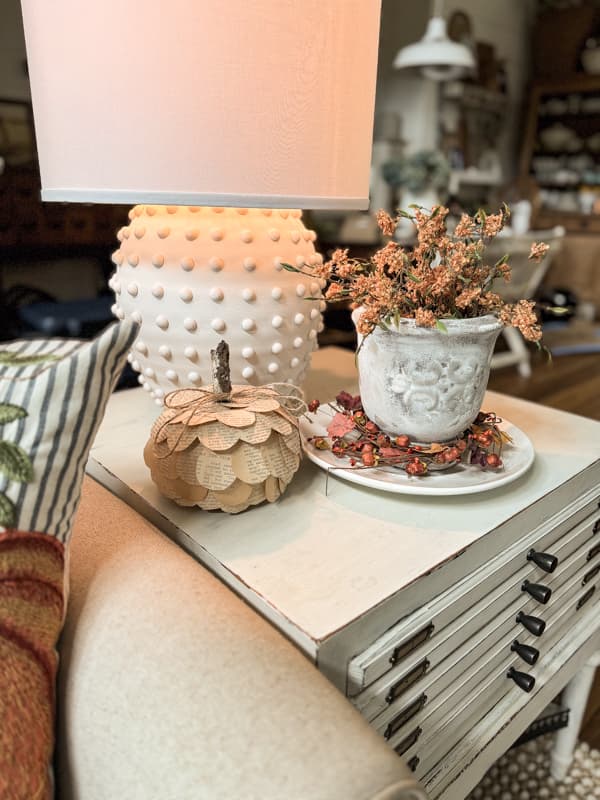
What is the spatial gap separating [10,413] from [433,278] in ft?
1.25

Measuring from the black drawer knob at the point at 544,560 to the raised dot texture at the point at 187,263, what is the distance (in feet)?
1.57

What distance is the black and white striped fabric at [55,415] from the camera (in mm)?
372

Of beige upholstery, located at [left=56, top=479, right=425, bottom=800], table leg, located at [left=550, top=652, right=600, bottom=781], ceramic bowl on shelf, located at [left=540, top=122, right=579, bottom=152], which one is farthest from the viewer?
ceramic bowl on shelf, located at [left=540, top=122, right=579, bottom=152]

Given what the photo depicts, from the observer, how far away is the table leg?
3.02 feet

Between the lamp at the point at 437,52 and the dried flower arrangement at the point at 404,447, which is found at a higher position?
the lamp at the point at 437,52

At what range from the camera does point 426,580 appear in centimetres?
50

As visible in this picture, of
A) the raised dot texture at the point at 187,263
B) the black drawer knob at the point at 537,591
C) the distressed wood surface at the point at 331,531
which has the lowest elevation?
the black drawer knob at the point at 537,591

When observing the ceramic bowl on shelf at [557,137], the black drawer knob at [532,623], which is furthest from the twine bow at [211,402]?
the ceramic bowl on shelf at [557,137]

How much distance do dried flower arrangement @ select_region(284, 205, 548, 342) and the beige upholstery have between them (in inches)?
11.5

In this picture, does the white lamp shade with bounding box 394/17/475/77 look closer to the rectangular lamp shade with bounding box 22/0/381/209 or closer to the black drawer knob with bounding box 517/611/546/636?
the rectangular lamp shade with bounding box 22/0/381/209

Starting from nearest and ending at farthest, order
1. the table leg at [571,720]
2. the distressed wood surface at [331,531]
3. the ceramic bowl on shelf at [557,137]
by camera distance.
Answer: the distressed wood surface at [331,531], the table leg at [571,720], the ceramic bowl on shelf at [557,137]

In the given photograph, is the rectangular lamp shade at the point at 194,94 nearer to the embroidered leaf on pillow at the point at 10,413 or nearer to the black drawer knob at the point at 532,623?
the embroidered leaf on pillow at the point at 10,413

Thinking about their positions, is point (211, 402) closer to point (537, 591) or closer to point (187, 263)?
point (187, 263)

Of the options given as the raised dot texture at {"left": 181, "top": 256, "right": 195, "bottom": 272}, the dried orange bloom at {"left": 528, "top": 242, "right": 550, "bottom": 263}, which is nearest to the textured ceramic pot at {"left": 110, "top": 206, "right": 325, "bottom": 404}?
the raised dot texture at {"left": 181, "top": 256, "right": 195, "bottom": 272}
